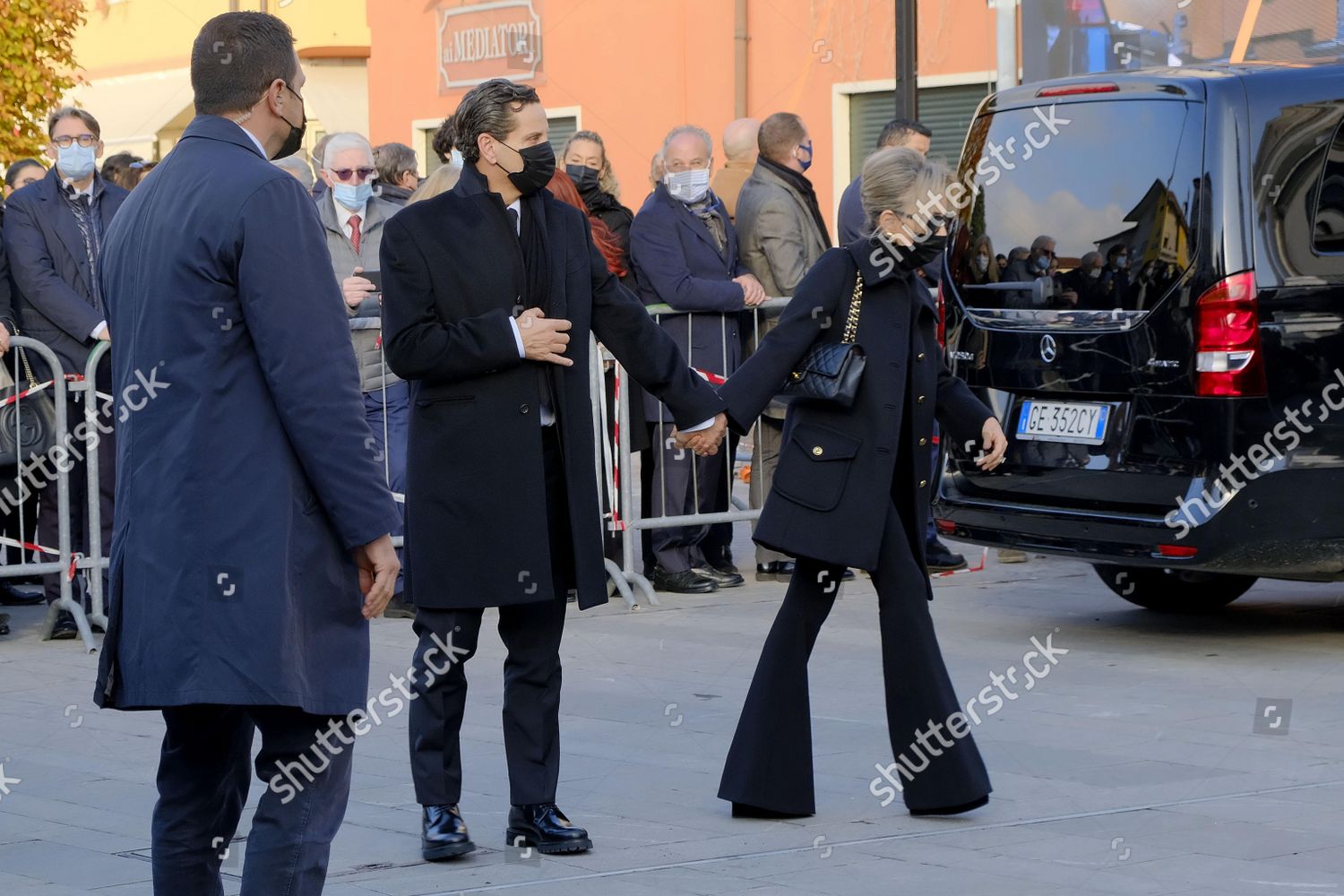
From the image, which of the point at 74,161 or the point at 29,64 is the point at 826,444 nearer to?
the point at 74,161

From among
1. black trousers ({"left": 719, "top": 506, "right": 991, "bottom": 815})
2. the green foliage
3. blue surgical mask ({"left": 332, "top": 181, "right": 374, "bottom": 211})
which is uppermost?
the green foliage

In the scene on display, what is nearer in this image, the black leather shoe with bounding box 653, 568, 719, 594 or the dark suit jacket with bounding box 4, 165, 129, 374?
the dark suit jacket with bounding box 4, 165, 129, 374

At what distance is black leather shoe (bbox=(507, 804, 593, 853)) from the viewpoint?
18.4 ft

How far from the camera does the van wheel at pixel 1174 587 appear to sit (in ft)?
31.3

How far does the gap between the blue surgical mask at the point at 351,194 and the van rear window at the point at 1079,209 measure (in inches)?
113

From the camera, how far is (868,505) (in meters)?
6.07

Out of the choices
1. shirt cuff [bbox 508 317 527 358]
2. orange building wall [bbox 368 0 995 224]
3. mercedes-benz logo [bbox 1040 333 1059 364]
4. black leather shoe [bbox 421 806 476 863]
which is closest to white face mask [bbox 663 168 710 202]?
mercedes-benz logo [bbox 1040 333 1059 364]

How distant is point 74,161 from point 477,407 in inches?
199

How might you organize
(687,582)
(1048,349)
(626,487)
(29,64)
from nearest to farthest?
(1048,349) → (626,487) → (687,582) → (29,64)

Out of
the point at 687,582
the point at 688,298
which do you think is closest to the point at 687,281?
the point at 688,298

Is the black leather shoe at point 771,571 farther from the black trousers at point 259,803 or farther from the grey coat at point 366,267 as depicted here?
the black trousers at point 259,803

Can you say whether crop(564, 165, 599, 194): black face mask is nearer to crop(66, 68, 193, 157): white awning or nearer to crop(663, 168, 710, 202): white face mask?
crop(663, 168, 710, 202): white face mask

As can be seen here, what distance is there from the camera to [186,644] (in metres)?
4.05

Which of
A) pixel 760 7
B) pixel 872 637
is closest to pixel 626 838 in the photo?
pixel 872 637
